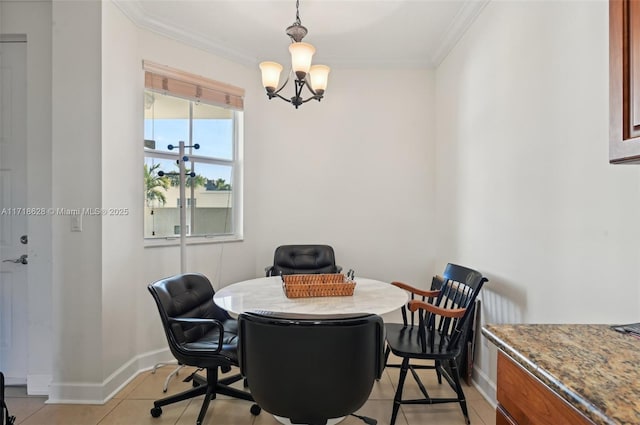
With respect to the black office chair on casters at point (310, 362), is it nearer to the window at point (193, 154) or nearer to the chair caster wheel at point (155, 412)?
the chair caster wheel at point (155, 412)

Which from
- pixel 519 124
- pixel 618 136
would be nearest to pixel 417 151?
pixel 519 124

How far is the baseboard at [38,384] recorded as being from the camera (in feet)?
7.98

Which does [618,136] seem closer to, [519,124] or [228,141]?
[519,124]

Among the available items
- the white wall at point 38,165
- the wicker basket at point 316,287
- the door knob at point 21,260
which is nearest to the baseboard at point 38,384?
the white wall at point 38,165

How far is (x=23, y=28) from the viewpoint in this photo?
8.03 ft

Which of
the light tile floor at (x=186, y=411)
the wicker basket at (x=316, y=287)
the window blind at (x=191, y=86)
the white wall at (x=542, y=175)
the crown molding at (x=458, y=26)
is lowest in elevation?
the light tile floor at (x=186, y=411)

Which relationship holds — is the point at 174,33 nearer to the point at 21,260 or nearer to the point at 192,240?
the point at 192,240

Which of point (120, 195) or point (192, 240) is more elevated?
point (120, 195)

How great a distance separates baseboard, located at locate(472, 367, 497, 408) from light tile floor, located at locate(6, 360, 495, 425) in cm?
4

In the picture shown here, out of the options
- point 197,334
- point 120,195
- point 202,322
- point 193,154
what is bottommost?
point 197,334

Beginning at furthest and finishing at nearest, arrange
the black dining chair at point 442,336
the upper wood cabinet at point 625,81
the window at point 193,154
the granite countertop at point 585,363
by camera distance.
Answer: the window at point 193,154, the black dining chair at point 442,336, the upper wood cabinet at point 625,81, the granite countertop at point 585,363

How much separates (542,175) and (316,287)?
4.59 feet

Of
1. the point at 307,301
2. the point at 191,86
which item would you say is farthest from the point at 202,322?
the point at 191,86

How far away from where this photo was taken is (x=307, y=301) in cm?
197
